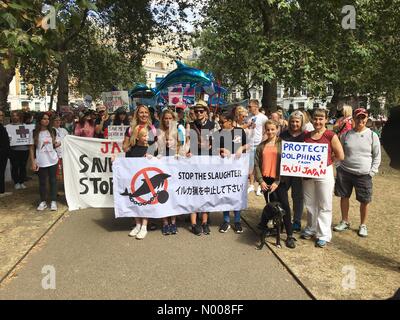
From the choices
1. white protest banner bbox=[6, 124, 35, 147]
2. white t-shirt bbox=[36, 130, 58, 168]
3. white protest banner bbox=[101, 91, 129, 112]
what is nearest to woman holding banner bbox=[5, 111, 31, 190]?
white protest banner bbox=[6, 124, 35, 147]

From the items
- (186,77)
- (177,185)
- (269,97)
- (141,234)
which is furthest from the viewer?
(186,77)

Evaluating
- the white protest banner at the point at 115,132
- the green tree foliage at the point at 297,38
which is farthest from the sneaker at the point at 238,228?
the green tree foliage at the point at 297,38

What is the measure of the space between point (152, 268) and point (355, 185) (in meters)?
3.35

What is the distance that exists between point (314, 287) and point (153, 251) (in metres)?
2.15

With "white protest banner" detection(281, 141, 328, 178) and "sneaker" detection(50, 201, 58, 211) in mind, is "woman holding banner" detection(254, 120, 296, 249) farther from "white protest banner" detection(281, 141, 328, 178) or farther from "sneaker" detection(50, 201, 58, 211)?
"sneaker" detection(50, 201, 58, 211)

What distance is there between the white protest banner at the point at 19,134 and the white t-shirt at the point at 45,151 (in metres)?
2.59

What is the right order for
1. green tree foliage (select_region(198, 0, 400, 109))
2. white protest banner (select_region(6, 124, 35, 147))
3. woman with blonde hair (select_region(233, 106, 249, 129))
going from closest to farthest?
1. woman with blonde hair (select_region(233, 106, 249, 129))
2. white protest banner (select_region(6, 124, 35, 147))
3. green tree foliage (select_region(198, 0, 400, 109))

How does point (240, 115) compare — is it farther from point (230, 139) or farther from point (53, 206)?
point (53, 206)

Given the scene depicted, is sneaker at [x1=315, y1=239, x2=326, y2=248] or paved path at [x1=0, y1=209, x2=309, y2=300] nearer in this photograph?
paved path at [x1=0, y1=209, x2=309, y2=300]

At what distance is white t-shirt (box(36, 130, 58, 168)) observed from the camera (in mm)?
7535

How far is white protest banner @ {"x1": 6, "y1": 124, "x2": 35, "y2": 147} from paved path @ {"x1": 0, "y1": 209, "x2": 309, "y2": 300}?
14.4ft

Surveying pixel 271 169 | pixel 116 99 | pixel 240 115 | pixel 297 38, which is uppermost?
pixel 297 38

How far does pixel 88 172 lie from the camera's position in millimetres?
7266

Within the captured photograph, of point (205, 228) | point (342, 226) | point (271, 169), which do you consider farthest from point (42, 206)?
point (342, 226)
